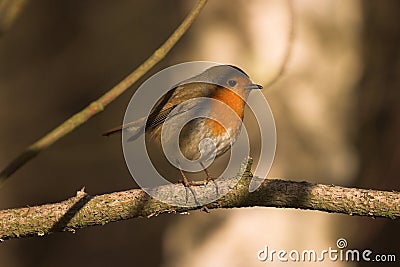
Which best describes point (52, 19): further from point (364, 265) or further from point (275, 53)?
point (364, 265)

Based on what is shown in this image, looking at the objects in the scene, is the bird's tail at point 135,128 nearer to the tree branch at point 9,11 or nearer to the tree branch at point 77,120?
the tree branch at point 77,120

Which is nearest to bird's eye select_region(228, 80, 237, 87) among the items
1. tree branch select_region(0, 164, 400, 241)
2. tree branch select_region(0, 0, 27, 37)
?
tree branch select_region(0, 164, 400, 241)

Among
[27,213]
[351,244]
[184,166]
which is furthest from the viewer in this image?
[351,244]

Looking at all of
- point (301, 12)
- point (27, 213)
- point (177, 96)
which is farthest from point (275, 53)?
point (27, 213)

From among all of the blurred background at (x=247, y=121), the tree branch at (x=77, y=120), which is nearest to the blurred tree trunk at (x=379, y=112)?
the blurred background at (x=247, y=121)

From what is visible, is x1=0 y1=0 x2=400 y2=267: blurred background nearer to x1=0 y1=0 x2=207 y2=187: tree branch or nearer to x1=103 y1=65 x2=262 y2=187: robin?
x1=103 y1=65 x2=262 y2=187: robin
